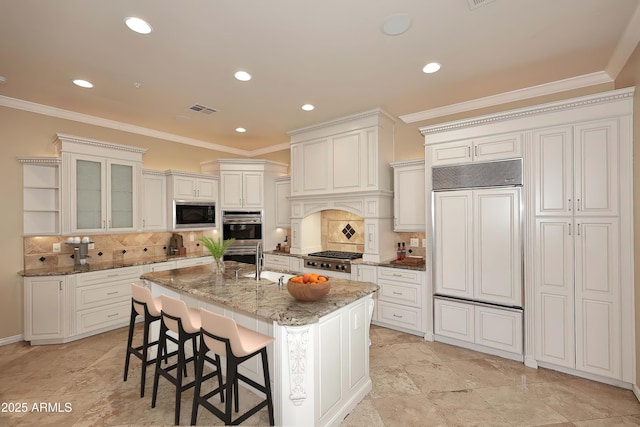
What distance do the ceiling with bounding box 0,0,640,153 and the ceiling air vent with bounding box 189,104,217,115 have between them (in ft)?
0.45

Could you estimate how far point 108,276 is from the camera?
396cm

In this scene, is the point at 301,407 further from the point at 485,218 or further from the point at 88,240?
the point at 88,240

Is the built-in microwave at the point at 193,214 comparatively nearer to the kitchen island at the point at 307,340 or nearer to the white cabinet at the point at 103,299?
the white cabinet at the point at 103,299

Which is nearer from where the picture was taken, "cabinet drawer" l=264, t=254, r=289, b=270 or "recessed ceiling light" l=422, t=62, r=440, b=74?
"recessed ceiling light" l=422, t=62, r=440, b=74

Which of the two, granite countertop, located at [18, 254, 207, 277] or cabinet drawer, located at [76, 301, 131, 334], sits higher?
granite countertop, located at [18, 254, 207, 277]

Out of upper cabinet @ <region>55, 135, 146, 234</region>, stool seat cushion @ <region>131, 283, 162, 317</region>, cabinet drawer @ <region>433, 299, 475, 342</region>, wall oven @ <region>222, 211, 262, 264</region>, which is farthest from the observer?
wall oven @ <region>222, 211, 262, 264</region>

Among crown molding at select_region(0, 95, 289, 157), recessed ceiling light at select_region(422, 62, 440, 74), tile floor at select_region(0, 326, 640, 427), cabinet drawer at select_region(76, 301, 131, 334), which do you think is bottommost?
tile floor at select_region(0, 326, 640, 427)

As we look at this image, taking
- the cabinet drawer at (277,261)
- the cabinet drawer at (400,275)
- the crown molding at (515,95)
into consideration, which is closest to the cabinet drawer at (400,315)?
the cabinet drawer at (400,275)

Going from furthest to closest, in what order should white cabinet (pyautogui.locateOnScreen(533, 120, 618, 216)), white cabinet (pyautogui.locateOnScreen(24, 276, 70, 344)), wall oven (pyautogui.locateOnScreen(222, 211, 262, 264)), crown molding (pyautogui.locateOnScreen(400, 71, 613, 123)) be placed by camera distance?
wall oven (pyautogui.locateOnScreen(222, 211, 262, 264)) → white cabinet (pyautogui.locateOnScreen(24, 276, 70, 344)) → crown molding (pyautogui.locateOnScreen(400, 71, 613, 123)) → white cabinet (pyautogui.locateOnScreen(533, 120, 618, 216))

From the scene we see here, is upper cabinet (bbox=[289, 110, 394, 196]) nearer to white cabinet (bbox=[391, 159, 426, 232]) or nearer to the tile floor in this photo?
white cabinet (bbox=[391, 159, 426, 232])

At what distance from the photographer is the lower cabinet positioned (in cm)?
311

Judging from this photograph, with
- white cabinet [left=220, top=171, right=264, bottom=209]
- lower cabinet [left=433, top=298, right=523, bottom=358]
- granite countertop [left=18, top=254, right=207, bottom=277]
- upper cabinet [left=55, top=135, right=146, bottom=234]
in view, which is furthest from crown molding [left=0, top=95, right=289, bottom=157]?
lower cabinet [left=433, top=298, right=523, bottom=358]

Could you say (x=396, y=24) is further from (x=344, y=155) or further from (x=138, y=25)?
(x=344, y=155)

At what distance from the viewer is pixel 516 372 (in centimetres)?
292
